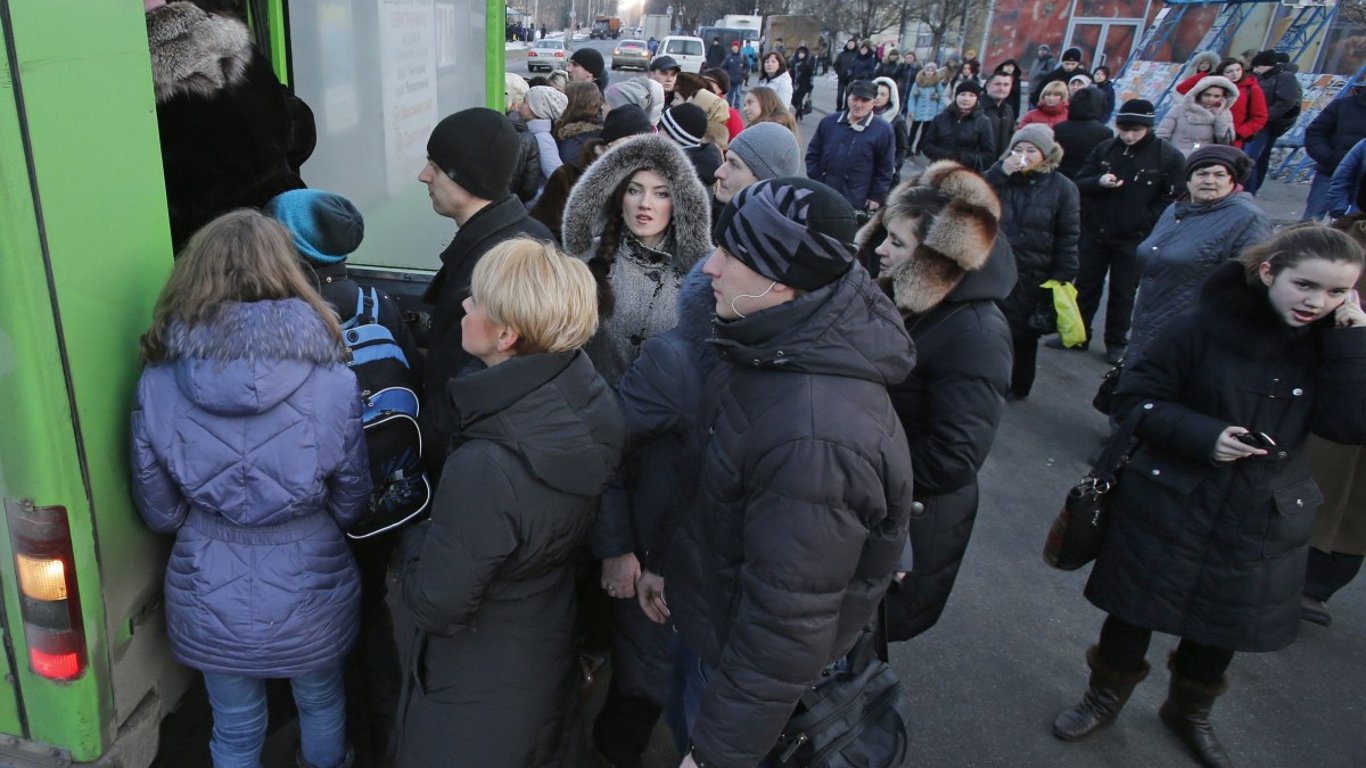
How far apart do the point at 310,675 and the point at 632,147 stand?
1.88 meters

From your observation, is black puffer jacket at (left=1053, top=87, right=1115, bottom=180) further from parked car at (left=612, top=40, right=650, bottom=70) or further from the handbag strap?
parked car at (left=612, top=40, right=650, bottom=70)

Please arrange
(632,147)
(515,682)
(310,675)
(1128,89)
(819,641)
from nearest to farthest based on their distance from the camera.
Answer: (819,641) < (515,682) < (310,675) < (632,147) < (1128,89)

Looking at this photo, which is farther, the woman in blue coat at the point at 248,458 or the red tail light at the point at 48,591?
the woman in blue coat at the point at 248,458

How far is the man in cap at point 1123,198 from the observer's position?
20.1 feet

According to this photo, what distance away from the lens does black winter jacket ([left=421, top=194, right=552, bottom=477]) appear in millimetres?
2477

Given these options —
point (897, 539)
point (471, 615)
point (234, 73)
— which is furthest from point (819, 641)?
point (234, 73)

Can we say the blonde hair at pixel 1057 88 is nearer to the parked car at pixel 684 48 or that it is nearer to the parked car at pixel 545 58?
the parked car at pixel 684 48

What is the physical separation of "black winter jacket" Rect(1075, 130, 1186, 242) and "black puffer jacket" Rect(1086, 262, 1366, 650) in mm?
3752

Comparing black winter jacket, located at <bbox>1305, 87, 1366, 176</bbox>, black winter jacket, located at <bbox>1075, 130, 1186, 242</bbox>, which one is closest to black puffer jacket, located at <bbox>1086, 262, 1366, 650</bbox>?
black winter jacket, located at <bbox>1075, 130, 1186, 242</bbox>

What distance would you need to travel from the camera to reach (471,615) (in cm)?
197

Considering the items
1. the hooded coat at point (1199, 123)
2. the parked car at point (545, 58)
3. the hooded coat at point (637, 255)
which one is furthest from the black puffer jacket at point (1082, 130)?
the parked car at point (545, 58)

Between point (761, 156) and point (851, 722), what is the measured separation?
2232 millimetres

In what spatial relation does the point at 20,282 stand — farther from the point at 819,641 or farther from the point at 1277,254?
the point at 1277,254

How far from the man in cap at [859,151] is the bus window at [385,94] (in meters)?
4.24
